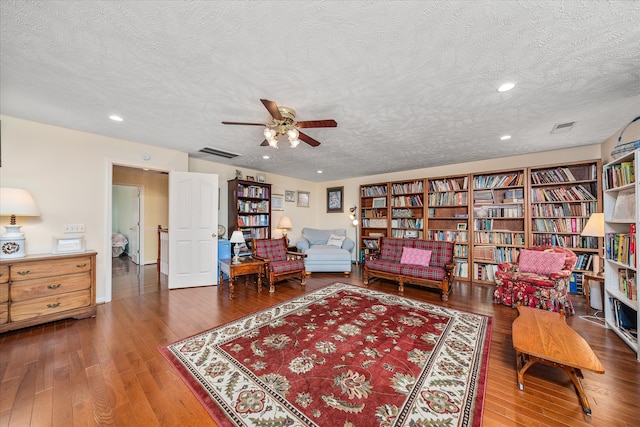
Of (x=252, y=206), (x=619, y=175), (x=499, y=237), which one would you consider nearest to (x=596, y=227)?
(x=619, y=175)

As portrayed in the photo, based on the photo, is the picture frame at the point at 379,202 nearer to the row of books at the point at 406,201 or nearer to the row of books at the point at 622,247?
the row of books at the point at 406,201

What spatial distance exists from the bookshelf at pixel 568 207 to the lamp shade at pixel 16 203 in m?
7.06

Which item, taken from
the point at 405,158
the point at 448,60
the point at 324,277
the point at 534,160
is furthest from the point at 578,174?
the point at 324,277

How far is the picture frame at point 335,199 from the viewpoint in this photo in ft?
21.7

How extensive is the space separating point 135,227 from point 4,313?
4209mm

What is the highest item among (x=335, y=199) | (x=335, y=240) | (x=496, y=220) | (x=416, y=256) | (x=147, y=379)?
(x=335, y=199)

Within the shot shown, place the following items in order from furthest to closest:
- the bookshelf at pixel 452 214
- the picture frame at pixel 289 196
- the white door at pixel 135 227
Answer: the picture frame at pixel 289 196, the white door at pixel 135 227, the bookshelf at pixel 452 214

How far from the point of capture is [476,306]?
10.2 feet

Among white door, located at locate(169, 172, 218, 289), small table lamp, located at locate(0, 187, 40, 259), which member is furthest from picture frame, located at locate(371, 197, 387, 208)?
small table lamp, located at locate(0, 187, 40, 259)

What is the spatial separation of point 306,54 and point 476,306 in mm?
3646

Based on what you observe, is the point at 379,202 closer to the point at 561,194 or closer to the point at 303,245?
the point at 303,245

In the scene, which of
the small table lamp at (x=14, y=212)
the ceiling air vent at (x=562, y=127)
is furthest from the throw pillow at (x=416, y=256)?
the small table lamp at (x=14, y=212)

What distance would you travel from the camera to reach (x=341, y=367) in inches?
71.3

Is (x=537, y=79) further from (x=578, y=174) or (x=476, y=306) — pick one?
(x=578, y=174)
